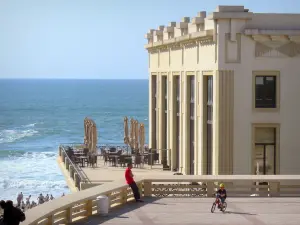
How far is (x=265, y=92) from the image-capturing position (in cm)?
3909

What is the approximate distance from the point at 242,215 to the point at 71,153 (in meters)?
27.3

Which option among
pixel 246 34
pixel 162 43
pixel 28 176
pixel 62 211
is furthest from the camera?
pixel 28 176

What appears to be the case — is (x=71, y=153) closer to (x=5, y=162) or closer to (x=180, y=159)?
(x=180, y=159)

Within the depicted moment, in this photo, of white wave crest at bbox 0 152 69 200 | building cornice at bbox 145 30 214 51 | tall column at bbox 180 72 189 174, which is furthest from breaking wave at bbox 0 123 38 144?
tall column at bbox 180 72 189 174

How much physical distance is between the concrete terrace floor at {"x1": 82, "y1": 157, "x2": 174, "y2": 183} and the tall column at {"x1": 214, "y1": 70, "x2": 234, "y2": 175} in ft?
20.4

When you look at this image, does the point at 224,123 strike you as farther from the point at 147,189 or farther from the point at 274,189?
the point at 147,189

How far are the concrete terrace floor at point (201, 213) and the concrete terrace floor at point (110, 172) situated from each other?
44.3 ft

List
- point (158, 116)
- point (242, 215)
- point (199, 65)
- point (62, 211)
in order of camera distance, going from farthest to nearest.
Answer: point (158, 116) < point (199, 65) < point (242, 215) < point (62, 211)

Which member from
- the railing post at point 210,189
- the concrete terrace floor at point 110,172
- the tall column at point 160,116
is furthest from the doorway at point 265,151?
the tall column at point 160,116

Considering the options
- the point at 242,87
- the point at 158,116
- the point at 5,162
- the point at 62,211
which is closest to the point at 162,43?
the point at 158,116

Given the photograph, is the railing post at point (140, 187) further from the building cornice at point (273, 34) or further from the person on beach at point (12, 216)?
the building cornice at point (273, 34)

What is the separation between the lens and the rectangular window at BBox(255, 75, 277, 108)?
39.0 meters

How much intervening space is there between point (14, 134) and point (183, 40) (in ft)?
333

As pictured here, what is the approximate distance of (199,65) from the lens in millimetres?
41750
